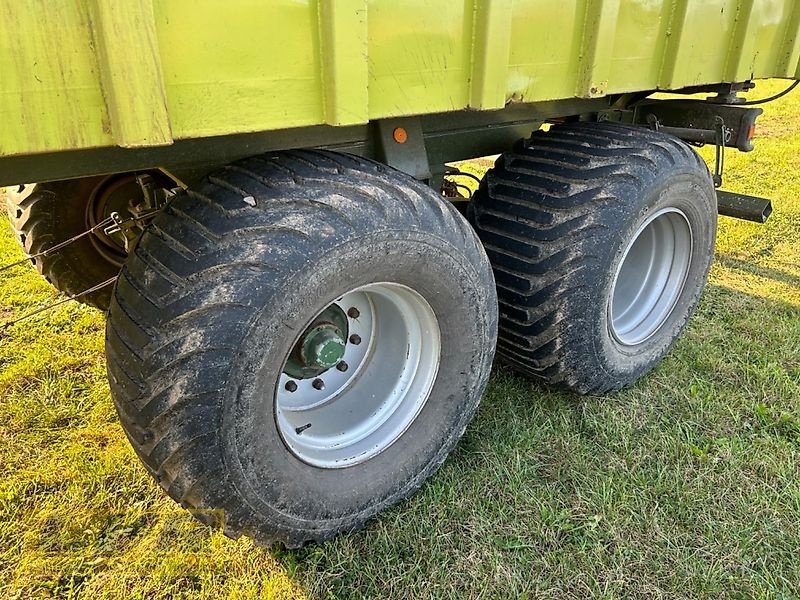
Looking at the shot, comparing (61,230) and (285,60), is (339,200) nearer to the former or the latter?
(285,60)

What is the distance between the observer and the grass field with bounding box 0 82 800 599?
88.7 inches

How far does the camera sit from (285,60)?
1.61 metres

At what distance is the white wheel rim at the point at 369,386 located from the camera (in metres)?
2.41

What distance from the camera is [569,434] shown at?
297 cm

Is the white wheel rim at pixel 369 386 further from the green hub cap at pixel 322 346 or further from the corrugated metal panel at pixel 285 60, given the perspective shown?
the corrugated metal panel at pixel 285 60

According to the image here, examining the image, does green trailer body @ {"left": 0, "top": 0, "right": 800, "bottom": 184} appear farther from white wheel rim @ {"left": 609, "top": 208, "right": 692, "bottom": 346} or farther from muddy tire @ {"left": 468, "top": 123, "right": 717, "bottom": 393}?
white wheel rim @ {"left": 609, "top": 208, "right": 692, "bottom": 346}

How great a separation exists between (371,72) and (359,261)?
549mm

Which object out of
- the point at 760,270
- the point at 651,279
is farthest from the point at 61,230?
the point at 760,270

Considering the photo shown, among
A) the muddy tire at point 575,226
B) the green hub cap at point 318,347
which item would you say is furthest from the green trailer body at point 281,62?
the green hub cap at point 318,347

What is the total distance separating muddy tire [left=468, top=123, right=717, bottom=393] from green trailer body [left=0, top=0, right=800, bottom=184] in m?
0.41

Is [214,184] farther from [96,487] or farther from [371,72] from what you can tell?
[96,487]

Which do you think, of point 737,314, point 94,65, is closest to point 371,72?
point 94,65

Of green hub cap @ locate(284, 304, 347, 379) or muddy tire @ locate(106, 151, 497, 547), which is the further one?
green hub cap @ locate(284, 304, 347, 379)

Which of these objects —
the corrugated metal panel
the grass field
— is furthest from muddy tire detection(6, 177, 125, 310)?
the corrugated metal panel
